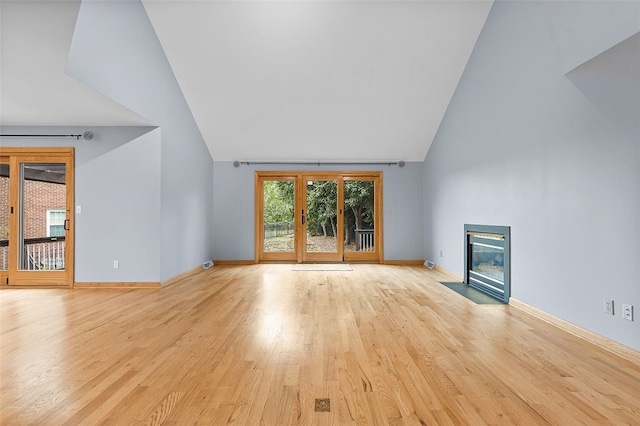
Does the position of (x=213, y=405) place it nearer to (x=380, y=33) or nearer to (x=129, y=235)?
(x=129, y=235)

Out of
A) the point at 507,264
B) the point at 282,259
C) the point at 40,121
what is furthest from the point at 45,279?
the point at 507,264

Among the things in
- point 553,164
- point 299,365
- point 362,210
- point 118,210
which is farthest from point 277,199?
point 299,365

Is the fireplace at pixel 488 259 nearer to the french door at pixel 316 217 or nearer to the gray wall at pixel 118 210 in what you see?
the french door at pixel 316 217

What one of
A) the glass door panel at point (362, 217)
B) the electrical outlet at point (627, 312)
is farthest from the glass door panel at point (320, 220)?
the electrical outlet at point (627, 312)

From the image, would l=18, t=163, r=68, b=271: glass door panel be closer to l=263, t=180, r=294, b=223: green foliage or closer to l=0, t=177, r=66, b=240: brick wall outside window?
l=0, t=177, r=66, b=240: brick wall outside window

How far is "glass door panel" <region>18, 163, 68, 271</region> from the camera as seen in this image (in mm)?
4934

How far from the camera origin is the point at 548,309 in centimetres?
334

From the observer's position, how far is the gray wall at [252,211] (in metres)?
7.38

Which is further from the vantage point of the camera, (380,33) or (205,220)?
(205,220)

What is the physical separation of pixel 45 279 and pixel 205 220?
268 cm

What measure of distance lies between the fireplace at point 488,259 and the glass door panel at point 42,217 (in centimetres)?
587

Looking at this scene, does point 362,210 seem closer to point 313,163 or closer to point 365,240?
point 365,240

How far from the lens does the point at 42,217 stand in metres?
4.96

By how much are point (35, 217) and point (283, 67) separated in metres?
4.24
